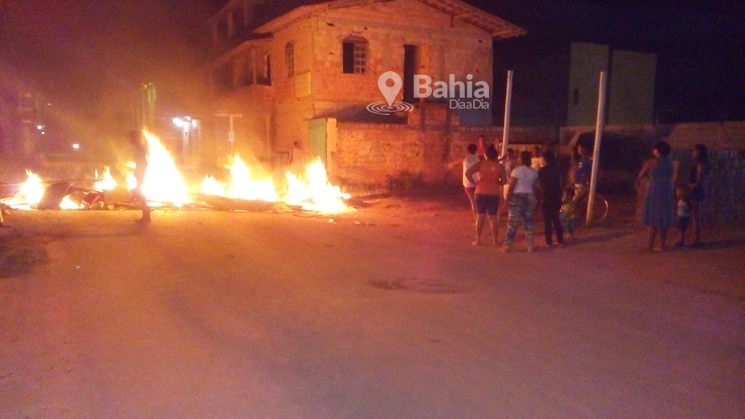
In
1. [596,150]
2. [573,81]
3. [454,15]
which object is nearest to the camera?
[596,150]

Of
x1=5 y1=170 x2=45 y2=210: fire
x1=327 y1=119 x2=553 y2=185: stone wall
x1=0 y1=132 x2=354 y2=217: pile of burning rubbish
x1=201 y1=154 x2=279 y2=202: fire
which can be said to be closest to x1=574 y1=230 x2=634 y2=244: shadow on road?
x1=0 y1=132 x2=354 y2=217: pile of burning rubbish

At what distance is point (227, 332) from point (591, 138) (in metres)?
13.6

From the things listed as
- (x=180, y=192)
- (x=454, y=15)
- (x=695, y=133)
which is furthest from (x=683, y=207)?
(x=454, y=15)

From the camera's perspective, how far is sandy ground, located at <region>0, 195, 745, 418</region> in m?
3.96

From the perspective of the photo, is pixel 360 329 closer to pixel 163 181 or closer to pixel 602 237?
pixel 602 237

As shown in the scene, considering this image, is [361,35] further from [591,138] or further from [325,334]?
[325,334]

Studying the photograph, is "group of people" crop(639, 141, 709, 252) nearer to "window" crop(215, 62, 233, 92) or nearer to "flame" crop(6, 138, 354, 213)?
"flame" crop(6, 138, 354, 213)

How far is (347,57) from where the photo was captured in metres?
21.6

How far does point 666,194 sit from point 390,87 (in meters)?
13.7

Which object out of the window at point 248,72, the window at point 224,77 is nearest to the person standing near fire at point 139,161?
the window at point 248,72

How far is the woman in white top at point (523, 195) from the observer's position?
8.89 metres

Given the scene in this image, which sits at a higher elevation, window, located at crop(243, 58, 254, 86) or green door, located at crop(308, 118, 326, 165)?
window, located at crop(243, 58, 254, 86)

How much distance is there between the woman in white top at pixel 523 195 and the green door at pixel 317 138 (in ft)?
32.4

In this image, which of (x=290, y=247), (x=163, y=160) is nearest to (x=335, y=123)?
(x=163, y=160)
